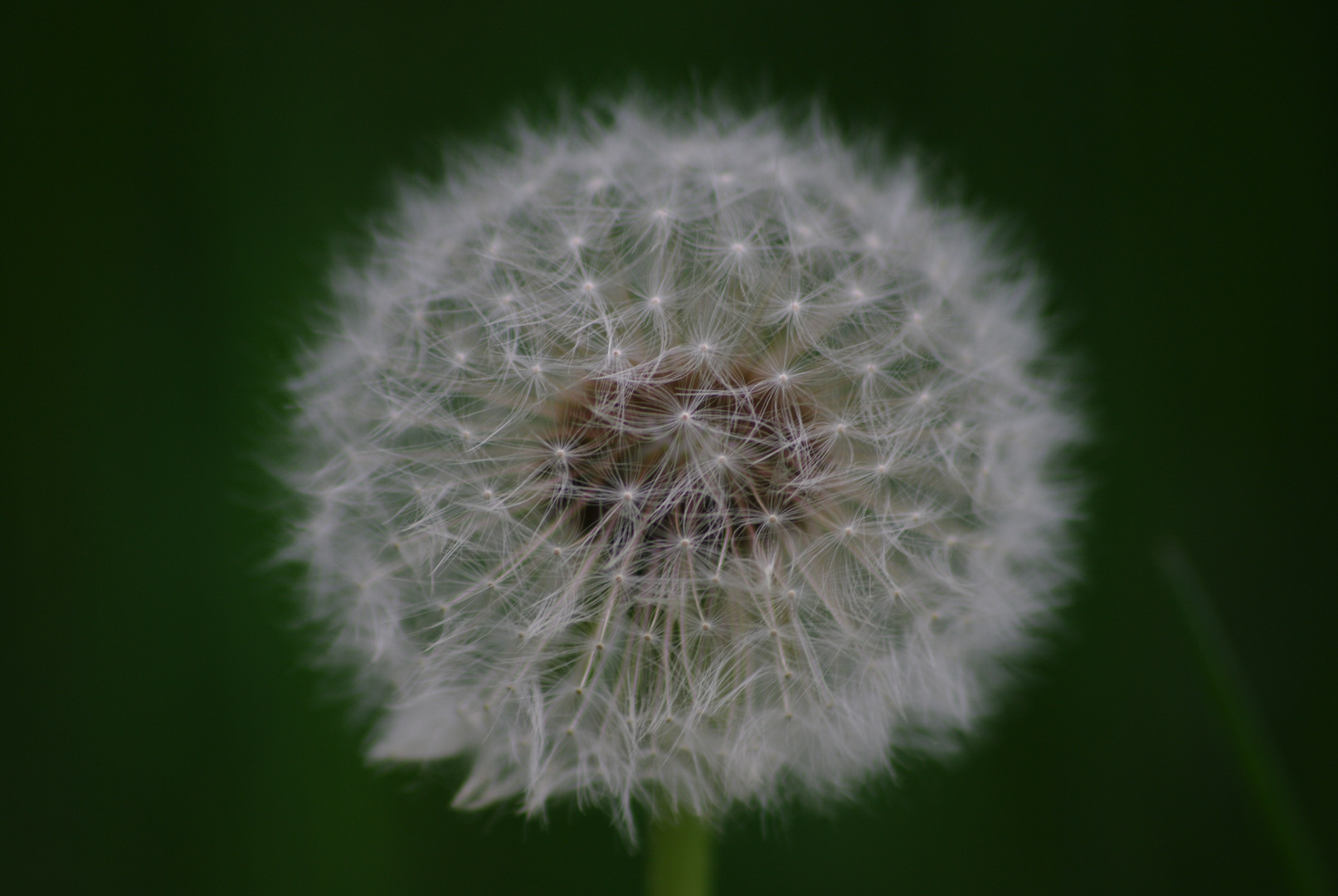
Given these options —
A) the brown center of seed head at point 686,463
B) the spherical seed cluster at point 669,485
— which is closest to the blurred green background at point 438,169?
the spherical seed cluster at point 669,485

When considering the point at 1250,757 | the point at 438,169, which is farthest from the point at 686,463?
the point at 438,169

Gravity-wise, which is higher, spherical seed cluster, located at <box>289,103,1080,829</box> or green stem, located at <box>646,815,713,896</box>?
spherical seed cluster, located at <box>289,103,1080,829</box>

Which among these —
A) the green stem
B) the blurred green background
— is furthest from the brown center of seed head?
the blurred green background

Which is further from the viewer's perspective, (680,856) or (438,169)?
(438,169)

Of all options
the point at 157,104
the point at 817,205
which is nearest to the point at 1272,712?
the point at 817,205

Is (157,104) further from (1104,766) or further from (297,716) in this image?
(1104,766)

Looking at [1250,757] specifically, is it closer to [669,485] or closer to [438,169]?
[669,485]

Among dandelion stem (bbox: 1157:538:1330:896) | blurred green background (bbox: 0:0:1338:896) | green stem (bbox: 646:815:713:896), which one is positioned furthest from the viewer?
blurred green background (bbox: 0:0:1338:896)

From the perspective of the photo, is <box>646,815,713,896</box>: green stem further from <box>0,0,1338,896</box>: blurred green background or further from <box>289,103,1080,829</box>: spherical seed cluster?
<box>0,0,1338,896</box>: blurred green background
